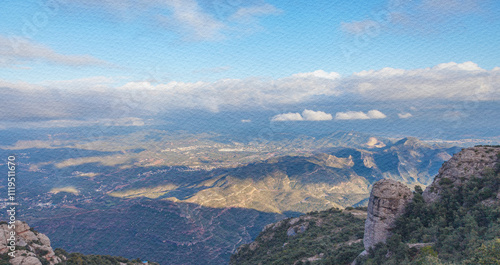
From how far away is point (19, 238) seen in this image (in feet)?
109

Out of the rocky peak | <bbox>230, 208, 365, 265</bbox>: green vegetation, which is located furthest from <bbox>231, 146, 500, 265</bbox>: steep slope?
<bbox>230, 208, 365, 265</bbox>: green vegetation

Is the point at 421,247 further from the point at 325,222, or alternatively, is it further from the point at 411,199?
the point at 325,222

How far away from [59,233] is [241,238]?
14527 cm

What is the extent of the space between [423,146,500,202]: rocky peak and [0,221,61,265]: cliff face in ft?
159

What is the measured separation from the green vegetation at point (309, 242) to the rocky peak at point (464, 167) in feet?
38.1

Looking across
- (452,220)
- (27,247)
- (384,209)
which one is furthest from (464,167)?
(27,247)

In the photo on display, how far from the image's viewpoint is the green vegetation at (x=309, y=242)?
33844 millimetres

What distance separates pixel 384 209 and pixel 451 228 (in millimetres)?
5078

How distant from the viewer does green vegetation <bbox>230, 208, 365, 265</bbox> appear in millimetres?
33844

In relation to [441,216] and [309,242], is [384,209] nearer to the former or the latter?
[441,216]

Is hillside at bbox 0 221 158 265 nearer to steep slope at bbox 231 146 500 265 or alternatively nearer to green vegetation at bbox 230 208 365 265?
green vegetation at bbox 230 208 365 265

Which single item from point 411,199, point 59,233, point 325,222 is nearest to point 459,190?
point 411,199

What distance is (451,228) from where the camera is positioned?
18922 mm

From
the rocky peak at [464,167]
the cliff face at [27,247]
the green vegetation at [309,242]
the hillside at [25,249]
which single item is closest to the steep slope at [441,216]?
the rocky peak at [464,167]
